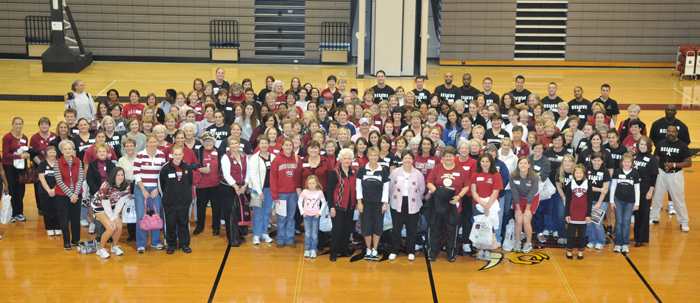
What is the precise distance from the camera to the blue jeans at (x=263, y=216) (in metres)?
8.46

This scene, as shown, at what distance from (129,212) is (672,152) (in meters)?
7.66

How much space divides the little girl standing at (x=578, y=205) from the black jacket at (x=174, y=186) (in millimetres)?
4933

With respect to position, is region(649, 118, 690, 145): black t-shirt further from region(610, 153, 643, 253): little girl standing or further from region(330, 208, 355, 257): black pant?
region(330, 208, 355, 257): black pant

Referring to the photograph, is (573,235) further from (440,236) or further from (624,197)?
(440,236)

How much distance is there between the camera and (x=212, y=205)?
8867 mm

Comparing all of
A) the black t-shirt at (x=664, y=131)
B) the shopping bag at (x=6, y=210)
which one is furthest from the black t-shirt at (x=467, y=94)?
the shopping bag at (x=6, y=210)

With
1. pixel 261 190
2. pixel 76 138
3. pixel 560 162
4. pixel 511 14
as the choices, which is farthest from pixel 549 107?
pixel 511 14

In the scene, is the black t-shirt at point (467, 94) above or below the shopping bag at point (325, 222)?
above

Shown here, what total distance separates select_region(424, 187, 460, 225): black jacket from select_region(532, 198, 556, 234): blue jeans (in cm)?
154

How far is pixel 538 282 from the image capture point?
746 cm

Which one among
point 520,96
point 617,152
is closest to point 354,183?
point 617,152

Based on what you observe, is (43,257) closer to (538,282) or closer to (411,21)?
(538,282)

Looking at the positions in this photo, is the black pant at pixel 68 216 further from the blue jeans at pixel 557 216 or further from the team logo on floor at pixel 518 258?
the blue jeans at pixel 557 216

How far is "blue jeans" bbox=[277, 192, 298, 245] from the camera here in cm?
828
